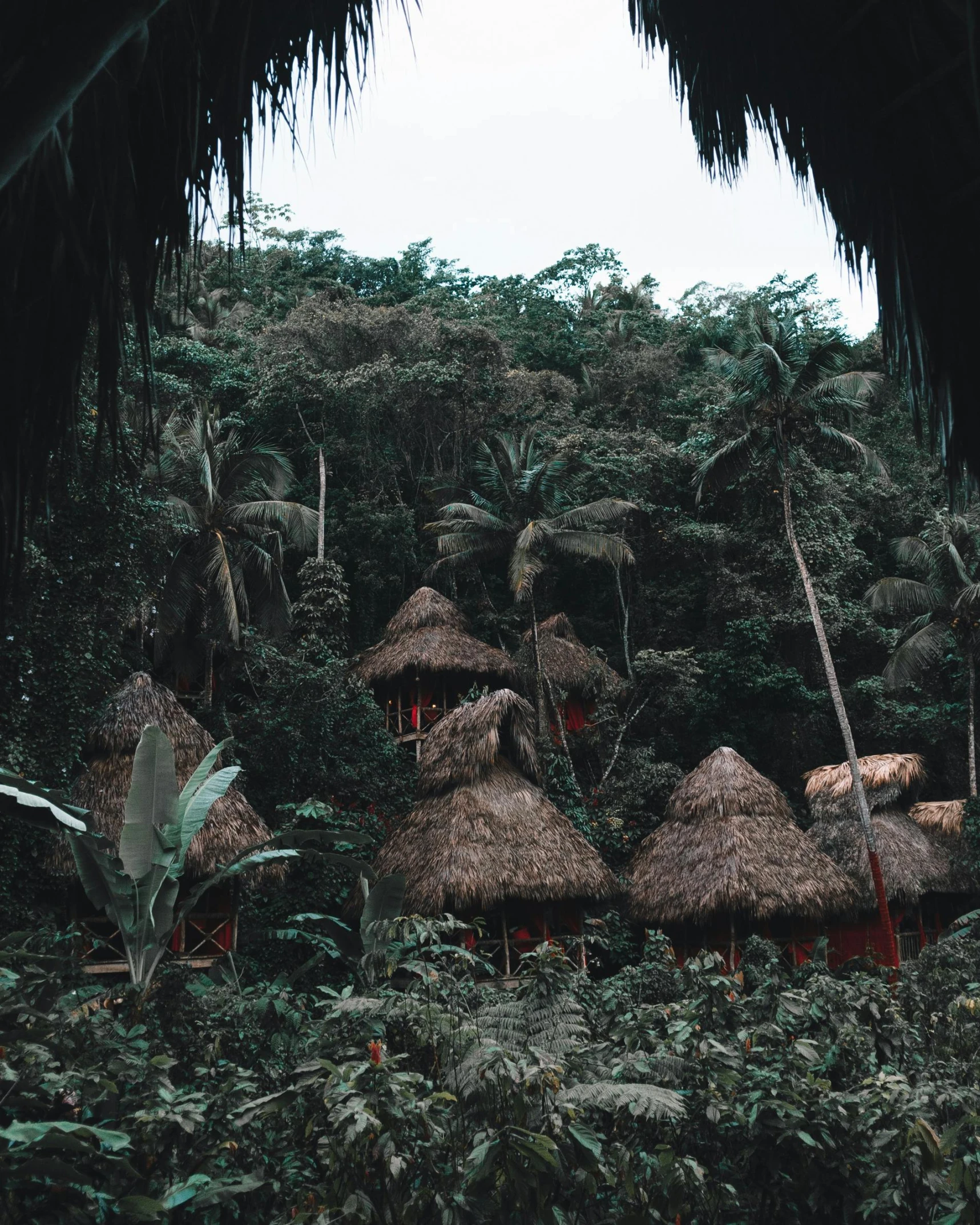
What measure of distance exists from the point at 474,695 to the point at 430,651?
1542 millimetres

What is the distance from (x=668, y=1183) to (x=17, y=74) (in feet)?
8.27

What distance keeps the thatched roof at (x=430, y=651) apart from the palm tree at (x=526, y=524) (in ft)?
2.51

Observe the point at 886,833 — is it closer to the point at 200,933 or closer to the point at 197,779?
the point at 200,933

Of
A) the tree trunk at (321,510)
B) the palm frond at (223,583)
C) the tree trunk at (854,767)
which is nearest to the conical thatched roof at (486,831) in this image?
the tree trunk at (854,767)

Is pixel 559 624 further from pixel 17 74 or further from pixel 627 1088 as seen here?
pixel 17 74

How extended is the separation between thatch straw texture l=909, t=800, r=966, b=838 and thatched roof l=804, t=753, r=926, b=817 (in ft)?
1.18

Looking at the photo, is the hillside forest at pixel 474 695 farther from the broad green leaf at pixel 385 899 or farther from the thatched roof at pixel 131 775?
the broad green leaf at pixel 385 899

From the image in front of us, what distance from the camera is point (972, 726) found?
1597 centimetres

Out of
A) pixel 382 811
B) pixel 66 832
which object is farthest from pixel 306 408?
pixel 66 832

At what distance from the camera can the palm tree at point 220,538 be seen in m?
15.0

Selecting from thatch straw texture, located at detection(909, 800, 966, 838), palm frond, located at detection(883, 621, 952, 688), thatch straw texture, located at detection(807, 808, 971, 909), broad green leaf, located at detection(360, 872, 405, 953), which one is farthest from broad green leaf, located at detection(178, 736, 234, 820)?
palm frond, located at detection(883, 621, 952, 688)

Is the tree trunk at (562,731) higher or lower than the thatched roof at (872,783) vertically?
higher

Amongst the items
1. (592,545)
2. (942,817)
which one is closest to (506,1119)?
(942,817)

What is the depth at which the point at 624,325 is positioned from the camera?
1080 inches
